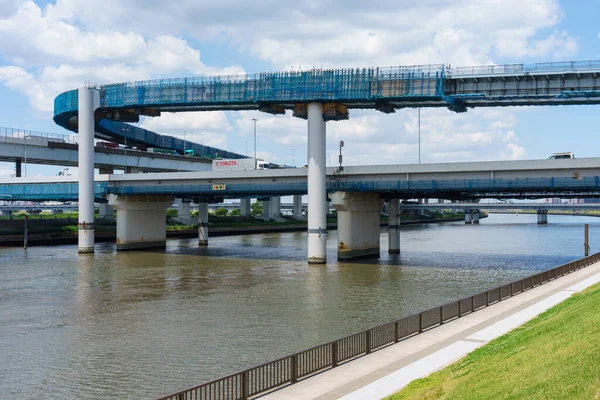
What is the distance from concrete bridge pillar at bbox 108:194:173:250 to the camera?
294 ft

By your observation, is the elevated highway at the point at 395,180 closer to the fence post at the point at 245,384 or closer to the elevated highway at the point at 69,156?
the elevated highway at the point at 69,156

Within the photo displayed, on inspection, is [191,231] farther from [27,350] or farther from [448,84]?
[27,350]

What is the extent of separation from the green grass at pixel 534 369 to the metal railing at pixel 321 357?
145 inches

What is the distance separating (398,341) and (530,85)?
154ft

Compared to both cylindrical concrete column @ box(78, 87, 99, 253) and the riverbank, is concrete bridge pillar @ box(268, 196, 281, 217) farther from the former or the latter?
cylindrical concrete column @ box(78, 87, 99, 253)

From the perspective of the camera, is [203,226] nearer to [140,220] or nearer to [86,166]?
[140,220]

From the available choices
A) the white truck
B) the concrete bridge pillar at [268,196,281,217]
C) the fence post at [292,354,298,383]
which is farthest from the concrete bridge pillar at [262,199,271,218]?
the fence post at [292,354,298,383]

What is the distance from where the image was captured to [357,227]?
2977 inches

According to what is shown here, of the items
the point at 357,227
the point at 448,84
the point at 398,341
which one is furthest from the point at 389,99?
the point at 398,341

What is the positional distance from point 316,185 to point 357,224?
31.1 feet

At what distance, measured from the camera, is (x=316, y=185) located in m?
69.0

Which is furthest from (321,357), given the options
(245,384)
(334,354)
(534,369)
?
(534,369)

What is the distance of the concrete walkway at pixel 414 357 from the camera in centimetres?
1883

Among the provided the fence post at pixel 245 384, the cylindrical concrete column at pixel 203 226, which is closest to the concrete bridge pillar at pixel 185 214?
the cylindrical concrete column at pixel 203 226
